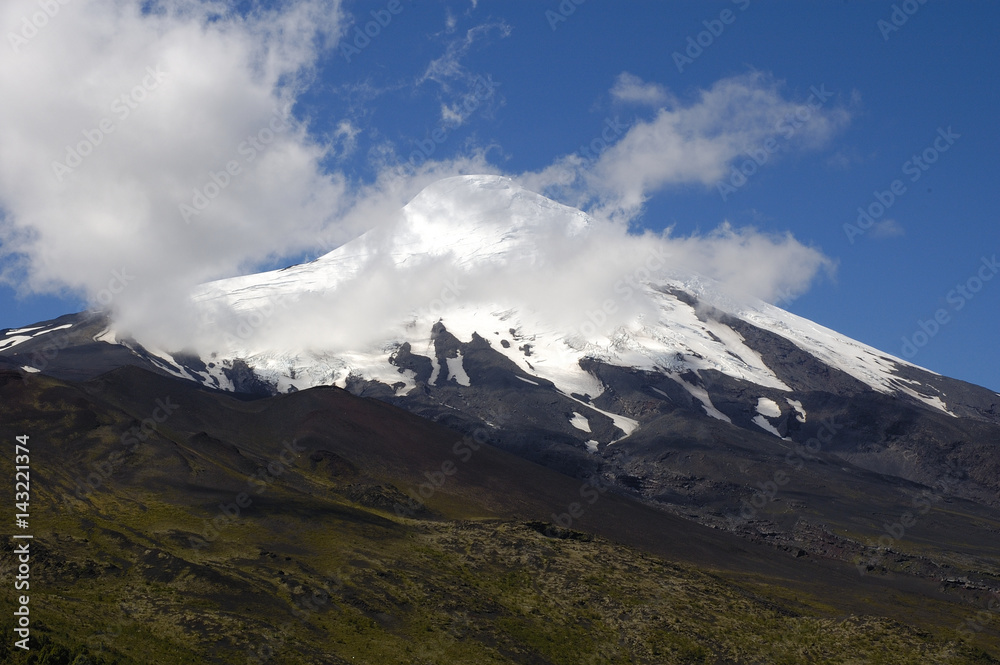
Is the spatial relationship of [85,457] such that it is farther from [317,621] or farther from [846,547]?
[846,547]

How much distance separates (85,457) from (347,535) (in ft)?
93.8

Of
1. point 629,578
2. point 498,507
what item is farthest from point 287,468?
point 629,578

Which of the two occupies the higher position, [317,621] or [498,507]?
[498,507]

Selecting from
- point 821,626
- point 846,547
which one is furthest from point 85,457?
point 846,547

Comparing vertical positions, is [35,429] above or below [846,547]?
above

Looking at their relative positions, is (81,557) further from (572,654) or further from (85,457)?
(572,654)

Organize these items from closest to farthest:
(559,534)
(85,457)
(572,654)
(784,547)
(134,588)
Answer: (134,588)
(572,654)
(85,457)
(559,534)
(784,547)

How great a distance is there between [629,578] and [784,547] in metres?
51.1

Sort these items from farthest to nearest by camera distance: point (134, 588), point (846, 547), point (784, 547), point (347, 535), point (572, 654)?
point (846, 547) → point (784, 547) → point (347, 535) → point (572, 654) → point (134, 588)

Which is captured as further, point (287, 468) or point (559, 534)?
point (287, 468)

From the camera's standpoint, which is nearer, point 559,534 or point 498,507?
point 559,534

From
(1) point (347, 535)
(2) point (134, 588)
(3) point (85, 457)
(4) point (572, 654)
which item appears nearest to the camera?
(2) point (134, 588)

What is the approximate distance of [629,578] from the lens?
9256 centimetres

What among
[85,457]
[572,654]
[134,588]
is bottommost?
[572,654]
